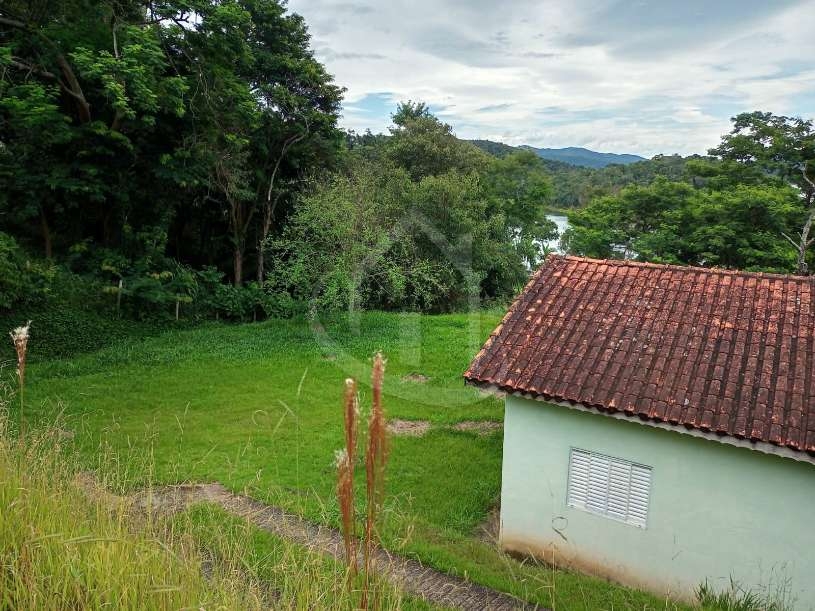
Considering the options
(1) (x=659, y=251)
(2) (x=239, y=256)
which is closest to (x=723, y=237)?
(1) (x=659, y=251)

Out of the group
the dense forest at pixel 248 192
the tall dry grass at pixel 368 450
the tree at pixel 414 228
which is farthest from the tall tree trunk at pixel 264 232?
the tall dry grass at pixel 368 450

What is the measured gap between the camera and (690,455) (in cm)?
706

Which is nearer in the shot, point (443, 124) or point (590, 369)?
point (590, 369)

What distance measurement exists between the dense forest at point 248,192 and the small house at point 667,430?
1056 cm

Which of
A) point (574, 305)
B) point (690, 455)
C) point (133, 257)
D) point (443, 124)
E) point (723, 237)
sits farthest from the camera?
point (443, 124)

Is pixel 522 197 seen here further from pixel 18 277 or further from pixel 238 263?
pixel 18 277

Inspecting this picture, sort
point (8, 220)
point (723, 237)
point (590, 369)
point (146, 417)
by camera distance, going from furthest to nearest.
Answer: point (723, 237) < point (8, 220) < point (146, 417) < point (590, 369)

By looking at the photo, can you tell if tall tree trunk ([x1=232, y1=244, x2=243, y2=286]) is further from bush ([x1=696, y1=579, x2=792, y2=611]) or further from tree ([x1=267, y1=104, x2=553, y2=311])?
bush ([x1=696, y1=579, x2=792, y2=611])

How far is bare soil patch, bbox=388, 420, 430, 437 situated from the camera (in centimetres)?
1287

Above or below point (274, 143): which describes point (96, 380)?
below

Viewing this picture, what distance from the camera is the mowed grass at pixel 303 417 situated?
723 cm

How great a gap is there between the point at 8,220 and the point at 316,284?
998cm

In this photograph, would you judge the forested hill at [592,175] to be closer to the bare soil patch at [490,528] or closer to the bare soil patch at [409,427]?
the bare soil patch at [409,427]

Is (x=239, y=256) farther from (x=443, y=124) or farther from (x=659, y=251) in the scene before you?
(x=659, y=251)
